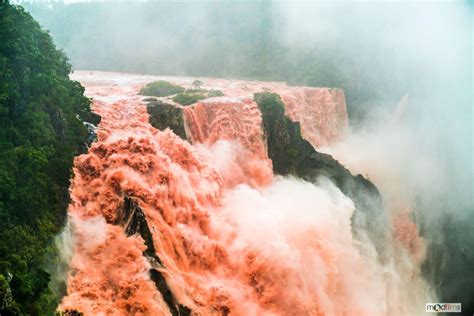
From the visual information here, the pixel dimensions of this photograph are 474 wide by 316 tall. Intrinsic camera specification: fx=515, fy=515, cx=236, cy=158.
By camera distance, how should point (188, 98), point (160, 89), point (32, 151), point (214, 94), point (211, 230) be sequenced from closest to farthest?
1. point (32, 151)
2. point (211, 230)
3. point (188, 98)
4. point (214, 94)
5. point (160, 89)

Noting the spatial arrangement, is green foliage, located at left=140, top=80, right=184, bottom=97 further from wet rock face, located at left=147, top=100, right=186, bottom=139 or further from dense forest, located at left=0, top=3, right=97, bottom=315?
dense forest, located at left=0, top=3, right=97, bottom=315

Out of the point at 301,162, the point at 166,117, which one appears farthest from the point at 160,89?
the point at 301,162

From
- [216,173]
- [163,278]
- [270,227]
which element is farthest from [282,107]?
[163,278]

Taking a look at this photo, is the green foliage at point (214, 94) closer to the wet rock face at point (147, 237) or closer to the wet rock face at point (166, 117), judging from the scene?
the wet rock face at point (166, 117)

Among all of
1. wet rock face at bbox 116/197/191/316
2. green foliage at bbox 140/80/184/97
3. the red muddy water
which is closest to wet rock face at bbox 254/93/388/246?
the red muddy water

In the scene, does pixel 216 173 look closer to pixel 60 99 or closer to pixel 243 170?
pixel 243 170

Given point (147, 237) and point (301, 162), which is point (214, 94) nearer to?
point (301, 162)

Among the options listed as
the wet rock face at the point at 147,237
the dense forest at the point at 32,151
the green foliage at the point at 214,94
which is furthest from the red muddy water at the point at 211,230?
→ the green foliage at the point at 214,94
